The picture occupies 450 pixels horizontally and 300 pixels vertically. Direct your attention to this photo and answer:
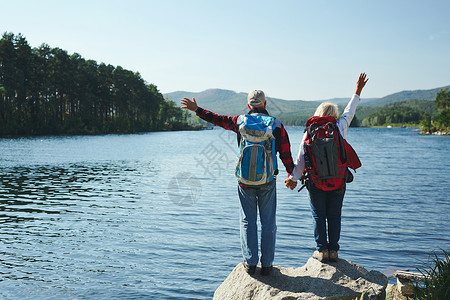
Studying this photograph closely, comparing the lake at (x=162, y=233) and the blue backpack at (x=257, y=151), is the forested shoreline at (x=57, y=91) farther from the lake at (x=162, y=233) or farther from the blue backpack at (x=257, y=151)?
the blue backpack at (x=257, y=151)

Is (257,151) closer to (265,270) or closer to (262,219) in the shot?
Answer: (262,219)

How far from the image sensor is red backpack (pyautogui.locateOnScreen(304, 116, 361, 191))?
17.8 feet

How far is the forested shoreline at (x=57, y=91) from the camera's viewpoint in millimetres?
72938

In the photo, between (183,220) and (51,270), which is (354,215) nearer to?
(183,220)

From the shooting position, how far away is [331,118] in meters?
5.52

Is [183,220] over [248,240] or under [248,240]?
under

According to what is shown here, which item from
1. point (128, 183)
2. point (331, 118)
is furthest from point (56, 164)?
point (331, 118)

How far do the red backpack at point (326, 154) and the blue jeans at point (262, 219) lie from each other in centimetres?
61

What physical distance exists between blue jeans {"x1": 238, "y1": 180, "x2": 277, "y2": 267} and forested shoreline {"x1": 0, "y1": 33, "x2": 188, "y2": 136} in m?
74.0

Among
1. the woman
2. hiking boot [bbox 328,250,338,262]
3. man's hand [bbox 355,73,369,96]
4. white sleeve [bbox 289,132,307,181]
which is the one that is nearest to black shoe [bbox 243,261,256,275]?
the woman

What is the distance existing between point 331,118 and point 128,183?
1894 centimetres

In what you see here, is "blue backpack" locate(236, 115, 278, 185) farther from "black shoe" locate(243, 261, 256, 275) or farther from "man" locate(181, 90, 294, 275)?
"black shoe" locate(243, 261, 256, 275)

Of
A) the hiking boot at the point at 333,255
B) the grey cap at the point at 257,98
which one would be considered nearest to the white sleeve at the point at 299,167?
the grey cap at the point at 257,98

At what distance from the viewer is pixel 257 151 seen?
5.37 m
